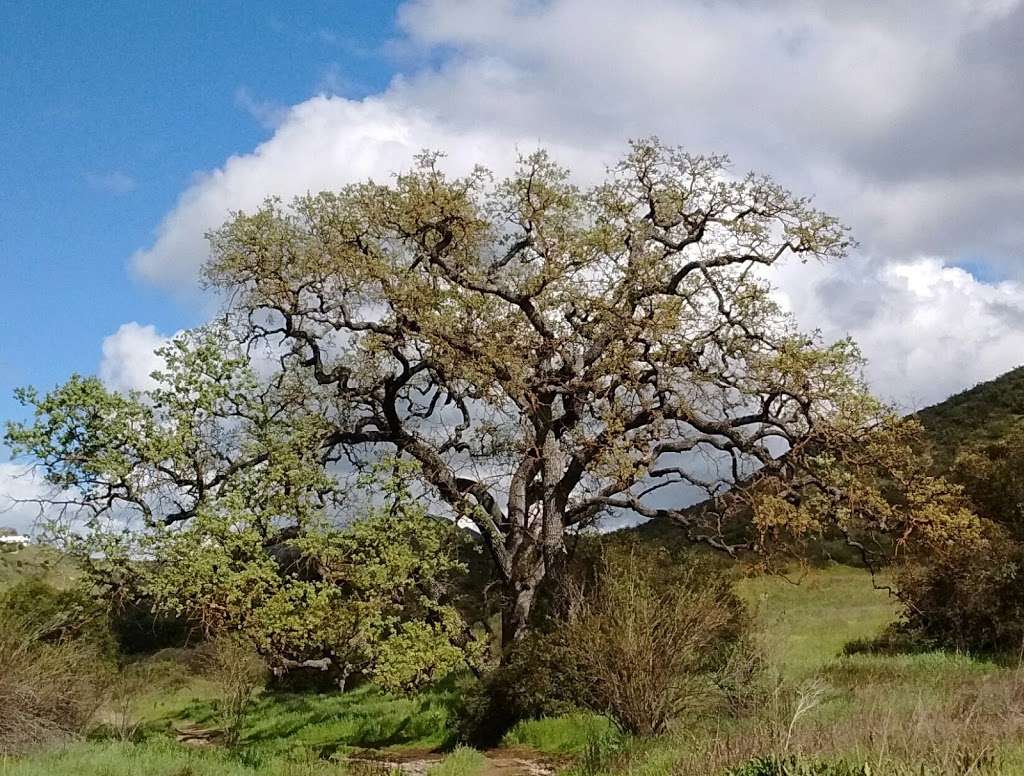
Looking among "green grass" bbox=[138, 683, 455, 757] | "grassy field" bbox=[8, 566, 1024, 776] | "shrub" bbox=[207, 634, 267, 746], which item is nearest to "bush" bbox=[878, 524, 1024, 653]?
"grassy field" bbox=[8, 566, 1024, 776]

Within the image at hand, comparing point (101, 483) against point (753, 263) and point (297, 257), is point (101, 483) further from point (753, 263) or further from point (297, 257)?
point (753, 263)

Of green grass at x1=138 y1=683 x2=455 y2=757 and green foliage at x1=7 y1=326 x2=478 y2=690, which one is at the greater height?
green foliage at x1=7 y1=326 x2=478 y2=690

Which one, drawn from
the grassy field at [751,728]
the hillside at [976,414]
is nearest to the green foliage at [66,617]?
the grassy field at [751,728]

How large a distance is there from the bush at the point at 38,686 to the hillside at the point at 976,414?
3229 cm

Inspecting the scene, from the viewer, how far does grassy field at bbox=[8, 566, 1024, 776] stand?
26.5ft

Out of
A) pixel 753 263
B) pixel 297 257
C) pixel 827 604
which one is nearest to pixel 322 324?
pixel 297 257

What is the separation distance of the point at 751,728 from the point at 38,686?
37.8ft

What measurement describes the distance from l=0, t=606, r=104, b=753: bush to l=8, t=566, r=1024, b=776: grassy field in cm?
110

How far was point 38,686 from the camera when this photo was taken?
14.6 metres

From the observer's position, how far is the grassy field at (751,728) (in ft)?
26.5

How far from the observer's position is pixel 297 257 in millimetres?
20875

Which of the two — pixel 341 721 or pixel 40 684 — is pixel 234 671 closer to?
pixel 40 684

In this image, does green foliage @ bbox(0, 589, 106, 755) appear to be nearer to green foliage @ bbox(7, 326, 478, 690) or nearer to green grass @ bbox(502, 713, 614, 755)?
green foliage @ bbox(7, 326, 478, 690)

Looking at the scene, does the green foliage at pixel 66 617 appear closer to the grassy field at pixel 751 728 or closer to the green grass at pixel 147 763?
the grassy field at pixel 751 728
